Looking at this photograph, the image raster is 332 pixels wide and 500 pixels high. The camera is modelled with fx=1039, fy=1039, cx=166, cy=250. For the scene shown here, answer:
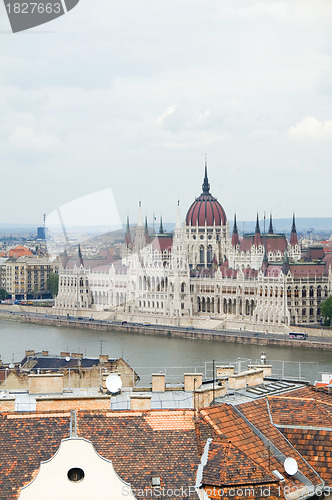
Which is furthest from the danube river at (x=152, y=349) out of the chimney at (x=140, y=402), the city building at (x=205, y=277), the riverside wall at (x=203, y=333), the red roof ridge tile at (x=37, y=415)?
the red roof ridge tile at (x=37, y=415)

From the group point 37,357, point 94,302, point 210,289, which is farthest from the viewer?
point 94,302

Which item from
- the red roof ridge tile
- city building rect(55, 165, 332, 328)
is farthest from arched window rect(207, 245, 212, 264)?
the red roof ridge tile

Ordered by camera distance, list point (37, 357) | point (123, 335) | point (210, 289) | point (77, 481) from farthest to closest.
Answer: point (210, 289) < point (123, 335) < point (37, 357) < point (77, 481)

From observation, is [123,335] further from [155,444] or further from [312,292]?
[155,444]

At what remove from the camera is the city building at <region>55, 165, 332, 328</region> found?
108 feet

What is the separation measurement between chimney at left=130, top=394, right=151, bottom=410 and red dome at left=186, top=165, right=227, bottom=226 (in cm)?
3435

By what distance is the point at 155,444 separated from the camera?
6156mm

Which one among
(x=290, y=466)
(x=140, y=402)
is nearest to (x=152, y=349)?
(x=140, y=402)

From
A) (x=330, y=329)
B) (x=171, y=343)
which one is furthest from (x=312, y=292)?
(x=171, y=343)

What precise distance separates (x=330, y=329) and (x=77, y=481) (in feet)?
81.3

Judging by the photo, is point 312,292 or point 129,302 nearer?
point 312,292

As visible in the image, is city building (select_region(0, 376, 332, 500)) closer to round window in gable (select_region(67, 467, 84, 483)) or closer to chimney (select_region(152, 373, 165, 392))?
round window in gable (select_region(67, 467, 84, 483))

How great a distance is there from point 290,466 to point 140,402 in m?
1.15

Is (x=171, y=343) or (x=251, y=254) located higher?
(x=251, y=254)
